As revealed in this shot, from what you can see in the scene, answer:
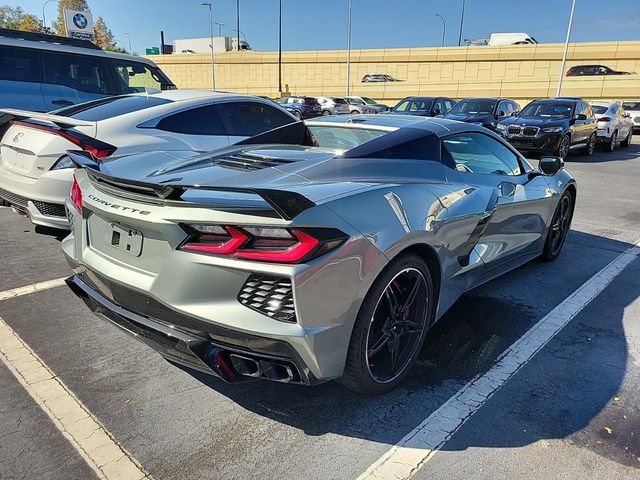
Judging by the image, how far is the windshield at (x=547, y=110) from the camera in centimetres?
Result: 1423

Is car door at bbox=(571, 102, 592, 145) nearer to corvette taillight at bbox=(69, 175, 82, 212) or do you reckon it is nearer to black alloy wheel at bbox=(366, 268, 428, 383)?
black alloy wheel at bbox=(366, 268, 428, 383)

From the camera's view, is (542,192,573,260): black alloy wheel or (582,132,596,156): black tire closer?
(542,192,573,260): black alloy wheel

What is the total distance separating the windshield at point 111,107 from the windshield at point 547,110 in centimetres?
1223

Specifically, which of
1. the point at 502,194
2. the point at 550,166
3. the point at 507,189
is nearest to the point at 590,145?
the point at 550,166

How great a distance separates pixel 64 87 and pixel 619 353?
7.62 meters

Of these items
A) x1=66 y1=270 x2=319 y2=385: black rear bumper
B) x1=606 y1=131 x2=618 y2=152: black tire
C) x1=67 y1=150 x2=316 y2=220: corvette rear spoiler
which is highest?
x1=67 y1=150 x2=316 y2=220: corvette rear spoiler

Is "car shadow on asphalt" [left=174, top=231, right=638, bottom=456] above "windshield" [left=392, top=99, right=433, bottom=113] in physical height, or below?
below

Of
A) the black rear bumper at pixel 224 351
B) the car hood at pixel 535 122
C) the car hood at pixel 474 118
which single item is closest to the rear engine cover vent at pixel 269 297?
the black rear bumper at pixel 224 351

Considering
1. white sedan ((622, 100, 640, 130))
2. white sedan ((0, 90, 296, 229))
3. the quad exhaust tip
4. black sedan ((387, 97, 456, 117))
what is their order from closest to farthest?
the quad exhaust tip < white sedan ((0, 90, 296, 229)) < black sedan ((387, 97, 456, 117)) < white sedan ((622, 100, 640, 130))

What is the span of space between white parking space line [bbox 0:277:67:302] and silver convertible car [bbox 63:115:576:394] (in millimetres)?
1408

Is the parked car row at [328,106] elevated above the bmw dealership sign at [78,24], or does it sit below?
below

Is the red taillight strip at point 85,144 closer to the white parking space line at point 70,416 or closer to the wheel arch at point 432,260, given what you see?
the white parking space line at point 70,416

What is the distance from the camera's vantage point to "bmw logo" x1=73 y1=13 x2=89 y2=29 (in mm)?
33188

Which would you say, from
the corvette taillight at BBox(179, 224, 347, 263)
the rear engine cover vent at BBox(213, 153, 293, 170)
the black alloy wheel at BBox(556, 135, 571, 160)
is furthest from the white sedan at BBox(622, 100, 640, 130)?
the corvette taillight at BBox(179, 224, 347, 263)
